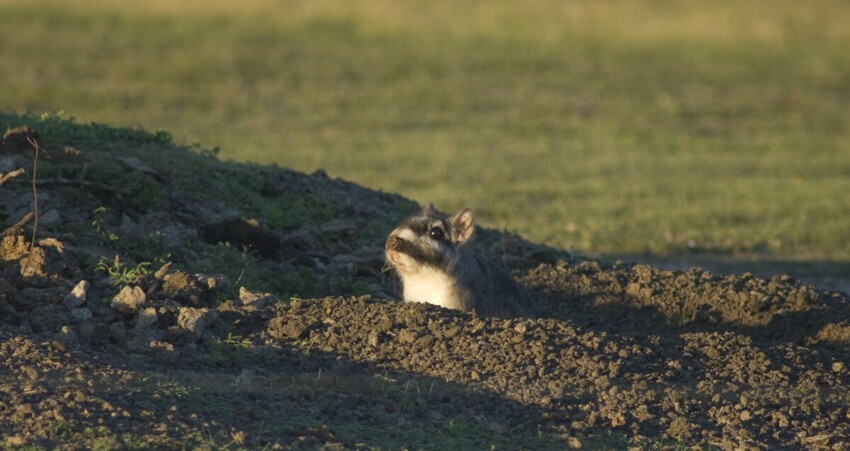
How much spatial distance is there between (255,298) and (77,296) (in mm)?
1143

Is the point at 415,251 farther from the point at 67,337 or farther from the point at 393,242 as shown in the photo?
the point at 67,337

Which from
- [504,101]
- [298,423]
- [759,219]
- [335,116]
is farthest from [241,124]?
[298,423]

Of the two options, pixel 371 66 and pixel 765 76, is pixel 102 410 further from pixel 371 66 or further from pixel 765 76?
pixel 765 76

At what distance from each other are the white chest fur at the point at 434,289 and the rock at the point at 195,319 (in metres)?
1.86

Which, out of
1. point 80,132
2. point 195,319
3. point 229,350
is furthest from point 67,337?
point 80,132

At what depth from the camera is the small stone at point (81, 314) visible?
880 cm

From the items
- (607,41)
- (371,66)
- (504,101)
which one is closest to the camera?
(504,101)

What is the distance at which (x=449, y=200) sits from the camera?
68.5 ft

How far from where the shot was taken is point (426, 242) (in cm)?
1031

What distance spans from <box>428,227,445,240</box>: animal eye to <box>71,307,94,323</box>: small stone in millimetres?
2613

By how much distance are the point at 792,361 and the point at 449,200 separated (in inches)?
456

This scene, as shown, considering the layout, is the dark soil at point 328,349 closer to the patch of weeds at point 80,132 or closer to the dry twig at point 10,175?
the dry twig at point 10,175

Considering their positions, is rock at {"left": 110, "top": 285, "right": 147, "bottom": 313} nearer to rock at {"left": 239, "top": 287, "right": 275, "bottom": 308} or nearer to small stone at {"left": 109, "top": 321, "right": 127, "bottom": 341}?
small stone at {"left": 109, "top": 321, "right": 127, "bottom": 341}

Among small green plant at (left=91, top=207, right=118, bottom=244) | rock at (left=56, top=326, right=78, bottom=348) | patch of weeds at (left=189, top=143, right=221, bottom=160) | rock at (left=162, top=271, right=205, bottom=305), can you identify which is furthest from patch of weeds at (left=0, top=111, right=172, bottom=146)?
rock at (left=56, top=326, right=78, bottom=348)
